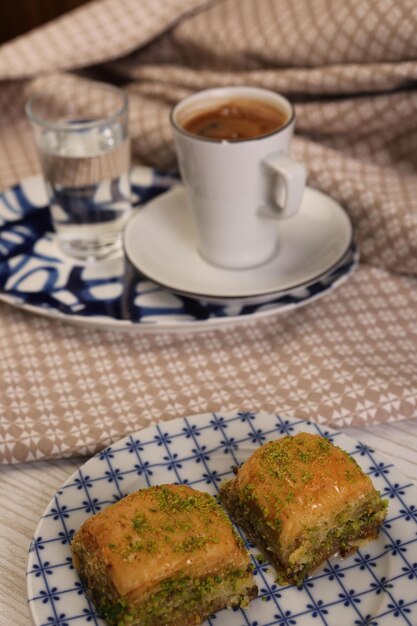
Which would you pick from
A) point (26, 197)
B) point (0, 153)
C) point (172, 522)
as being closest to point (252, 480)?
point (172, 522)

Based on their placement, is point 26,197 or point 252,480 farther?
point 26,197

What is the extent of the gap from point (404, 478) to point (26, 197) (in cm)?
66

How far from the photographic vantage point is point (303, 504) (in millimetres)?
638

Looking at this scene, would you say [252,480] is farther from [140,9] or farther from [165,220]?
[140,9]

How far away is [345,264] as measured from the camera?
953 mm

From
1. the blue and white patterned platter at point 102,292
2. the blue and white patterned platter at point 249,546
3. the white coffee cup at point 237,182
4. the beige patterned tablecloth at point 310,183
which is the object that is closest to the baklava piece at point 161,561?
the blue and white patterned platter at point 249,546

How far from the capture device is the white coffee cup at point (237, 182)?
0.87 m

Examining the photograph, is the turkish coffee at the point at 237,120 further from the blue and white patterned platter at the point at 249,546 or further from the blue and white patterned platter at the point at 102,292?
the blue and white patterned platter at the point at 249,546

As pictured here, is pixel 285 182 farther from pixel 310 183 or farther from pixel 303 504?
pixel 303 504

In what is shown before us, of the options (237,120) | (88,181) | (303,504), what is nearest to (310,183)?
(237,120)

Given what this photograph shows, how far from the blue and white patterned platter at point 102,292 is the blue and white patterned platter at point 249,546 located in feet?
0.50

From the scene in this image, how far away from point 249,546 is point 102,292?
1.25 ft

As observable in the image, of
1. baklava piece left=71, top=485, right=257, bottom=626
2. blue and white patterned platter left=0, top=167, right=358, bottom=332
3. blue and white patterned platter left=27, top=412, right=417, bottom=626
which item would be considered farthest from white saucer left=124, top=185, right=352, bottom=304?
baklava piece left=71, top=485, right=257, bottom=626

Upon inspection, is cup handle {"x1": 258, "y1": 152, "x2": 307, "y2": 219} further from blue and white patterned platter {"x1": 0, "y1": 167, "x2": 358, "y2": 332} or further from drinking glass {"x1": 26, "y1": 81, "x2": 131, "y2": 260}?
drinking glass {"x1": 26, "y1": 81, "x2": 131, "y2": 260}
